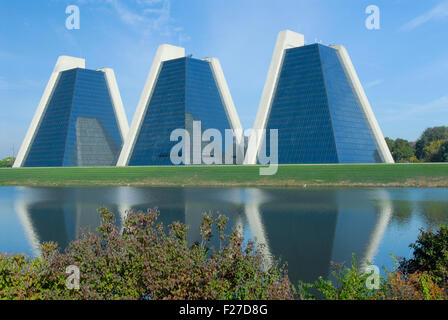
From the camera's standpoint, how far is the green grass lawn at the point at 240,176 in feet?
162

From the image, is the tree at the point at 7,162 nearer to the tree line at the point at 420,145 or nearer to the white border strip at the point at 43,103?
the white border strip at the point at 43,103

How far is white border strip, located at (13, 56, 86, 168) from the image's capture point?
90938 millimetres

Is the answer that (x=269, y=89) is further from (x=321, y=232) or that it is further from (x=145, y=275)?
(x=145, y=275)

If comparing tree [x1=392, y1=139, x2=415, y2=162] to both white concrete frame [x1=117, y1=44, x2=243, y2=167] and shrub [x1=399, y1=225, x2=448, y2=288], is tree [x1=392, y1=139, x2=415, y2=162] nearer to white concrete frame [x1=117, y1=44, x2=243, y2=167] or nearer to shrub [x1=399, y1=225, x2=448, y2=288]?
white concrete frame [x1=117, y1=44, x2=243, y2=167]

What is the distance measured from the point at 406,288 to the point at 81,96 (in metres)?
89.5

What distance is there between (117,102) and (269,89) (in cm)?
3548

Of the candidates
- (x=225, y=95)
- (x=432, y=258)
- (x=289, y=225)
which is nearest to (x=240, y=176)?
(x=225, y=95)

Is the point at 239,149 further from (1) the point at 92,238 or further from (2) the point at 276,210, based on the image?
(1) the point at 92,238

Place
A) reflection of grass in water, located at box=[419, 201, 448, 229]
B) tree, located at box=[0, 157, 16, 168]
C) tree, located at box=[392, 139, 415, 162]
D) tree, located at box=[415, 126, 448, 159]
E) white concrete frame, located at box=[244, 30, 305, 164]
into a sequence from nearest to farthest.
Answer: reflection of grass in water, located at box=[419, 201, 448, 229]
white concrete frame, located at box=[244, 30, 305, 164]
tree, located at box=[392, 139, 415, 162]
tree, located at box=[415, 126, 448, 159]
tree, located at box=[0, 157, 16, 168]

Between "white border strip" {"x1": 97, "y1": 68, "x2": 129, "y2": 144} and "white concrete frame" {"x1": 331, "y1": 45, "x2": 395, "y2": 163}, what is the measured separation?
143ft

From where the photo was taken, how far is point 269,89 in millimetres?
72688

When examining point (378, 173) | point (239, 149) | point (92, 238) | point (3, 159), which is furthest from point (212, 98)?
point (3, 159)

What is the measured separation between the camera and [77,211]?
2644 cm

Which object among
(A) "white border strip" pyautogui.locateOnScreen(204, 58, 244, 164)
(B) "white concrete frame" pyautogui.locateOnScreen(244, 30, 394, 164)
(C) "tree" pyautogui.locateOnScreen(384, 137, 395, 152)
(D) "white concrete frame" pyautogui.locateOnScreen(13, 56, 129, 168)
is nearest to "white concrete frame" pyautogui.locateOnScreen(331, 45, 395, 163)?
(B) "white concrete frame" pyautogui.locateOnScreen(244, 30, 394, 164)
